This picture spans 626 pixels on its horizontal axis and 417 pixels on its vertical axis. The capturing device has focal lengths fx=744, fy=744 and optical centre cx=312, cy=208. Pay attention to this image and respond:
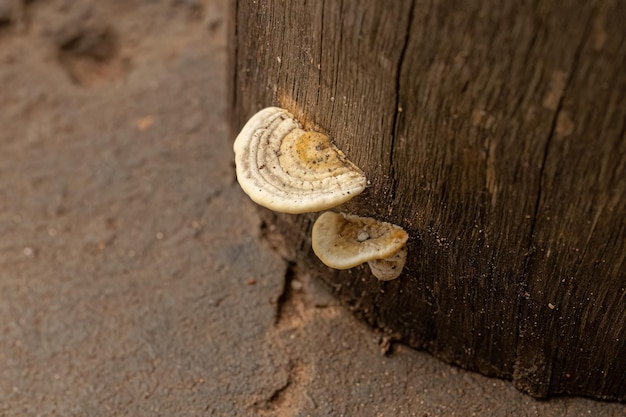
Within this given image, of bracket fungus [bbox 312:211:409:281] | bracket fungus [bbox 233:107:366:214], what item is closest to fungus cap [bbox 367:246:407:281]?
bracket fungus [bbox 312:211:409:281]

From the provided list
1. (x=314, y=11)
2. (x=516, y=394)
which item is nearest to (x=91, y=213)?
(x=314, y=11)

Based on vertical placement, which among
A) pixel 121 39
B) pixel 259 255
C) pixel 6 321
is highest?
pixel 121 39

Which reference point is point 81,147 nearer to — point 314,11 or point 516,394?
→ point 314,11

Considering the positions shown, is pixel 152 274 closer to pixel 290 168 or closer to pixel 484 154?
pixel 290 168

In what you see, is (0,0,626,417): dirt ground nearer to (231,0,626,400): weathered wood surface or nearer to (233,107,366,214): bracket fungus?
(231,0,626,400): weathered wood surface

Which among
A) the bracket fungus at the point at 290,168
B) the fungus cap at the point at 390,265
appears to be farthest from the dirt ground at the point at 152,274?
the bracket fungus at the point at 290,168

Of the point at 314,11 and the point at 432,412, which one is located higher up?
the point at 314,11

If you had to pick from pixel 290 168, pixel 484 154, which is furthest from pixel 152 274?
pixel 484 154
